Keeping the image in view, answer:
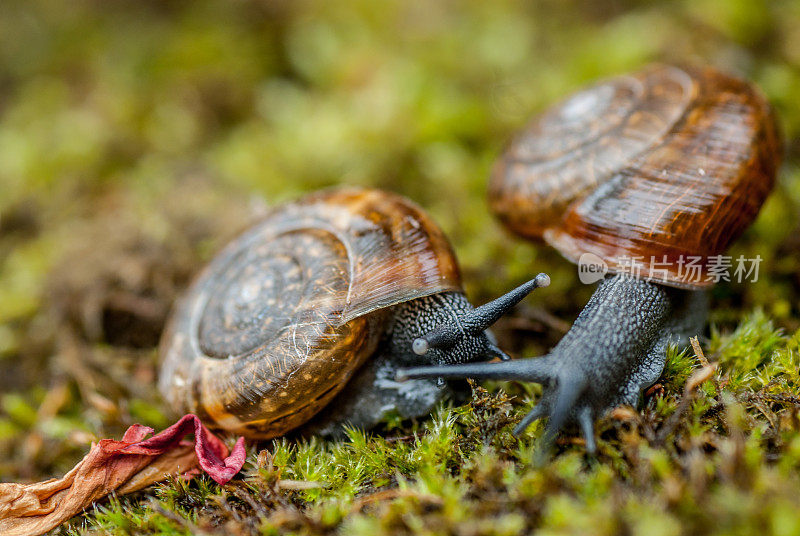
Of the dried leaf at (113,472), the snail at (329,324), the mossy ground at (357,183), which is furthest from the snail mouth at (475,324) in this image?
the dried leaf at (113,472)

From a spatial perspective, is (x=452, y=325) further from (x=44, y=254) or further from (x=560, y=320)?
(x=44, y=254)

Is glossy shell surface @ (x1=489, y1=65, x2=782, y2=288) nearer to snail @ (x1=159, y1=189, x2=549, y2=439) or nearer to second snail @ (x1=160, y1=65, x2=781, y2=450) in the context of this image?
second snail @ (x1=160, y1=65, x2=781, y2=450)

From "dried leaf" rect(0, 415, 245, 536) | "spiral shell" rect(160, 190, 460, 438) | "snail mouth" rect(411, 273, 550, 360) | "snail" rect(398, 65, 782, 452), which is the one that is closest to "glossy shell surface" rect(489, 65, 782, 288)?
"snail" rect(398, 65, 782, 452)

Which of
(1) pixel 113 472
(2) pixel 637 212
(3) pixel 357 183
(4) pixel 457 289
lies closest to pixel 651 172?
(2) pixel 637 212

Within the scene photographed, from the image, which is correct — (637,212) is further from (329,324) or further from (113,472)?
(113,472)

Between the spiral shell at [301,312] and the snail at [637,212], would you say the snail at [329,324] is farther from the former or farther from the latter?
the snail at [637,212]

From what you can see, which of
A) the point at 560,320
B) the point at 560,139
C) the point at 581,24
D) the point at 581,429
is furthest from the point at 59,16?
the point at 581,429

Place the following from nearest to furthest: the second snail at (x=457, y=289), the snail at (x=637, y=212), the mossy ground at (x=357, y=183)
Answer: the mossy ground at (x=357, y=183)
the snail at (x=637, y=212)
the second snail at (x=457, y=289)
